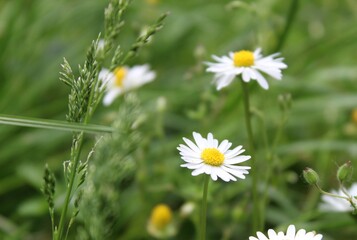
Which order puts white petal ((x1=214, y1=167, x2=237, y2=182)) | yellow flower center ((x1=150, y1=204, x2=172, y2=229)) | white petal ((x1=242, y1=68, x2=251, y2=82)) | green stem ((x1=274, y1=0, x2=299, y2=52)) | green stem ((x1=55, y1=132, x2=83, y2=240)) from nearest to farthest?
green stem ((x1=55, y1=132, x2=83, y2=240)) → white petal ((x1=214, y1=167, x2=237, y2=182)) → white petal ((x1=242, y1=68, x2=251, y2=82)) → yellow flower center ((x1=150, y1=204, x2=172, y2=229)) → green stem ((x1=274, y1=0, x2=299, y2=52))

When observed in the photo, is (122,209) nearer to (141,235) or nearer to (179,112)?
(141,235)

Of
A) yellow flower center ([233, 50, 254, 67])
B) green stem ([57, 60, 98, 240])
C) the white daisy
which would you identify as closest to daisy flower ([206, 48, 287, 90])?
yellow flower center ([233, 50, 254, 67])

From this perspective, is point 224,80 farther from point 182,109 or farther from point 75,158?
point 182,109

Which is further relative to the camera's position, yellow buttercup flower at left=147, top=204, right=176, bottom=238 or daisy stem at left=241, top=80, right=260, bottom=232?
yellow buttercup flower at left=147, top=204, right=176, bottom=238

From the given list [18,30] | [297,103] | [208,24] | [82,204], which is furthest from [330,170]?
[82,204]

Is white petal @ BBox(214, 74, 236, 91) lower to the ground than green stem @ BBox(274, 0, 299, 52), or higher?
lower

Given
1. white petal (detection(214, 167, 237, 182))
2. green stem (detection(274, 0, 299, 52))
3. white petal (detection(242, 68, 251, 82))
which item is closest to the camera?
white petal (detection(214, 167, 237, 182))

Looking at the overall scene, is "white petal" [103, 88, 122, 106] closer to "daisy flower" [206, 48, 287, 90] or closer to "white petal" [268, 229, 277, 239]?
"daisy flower" [206, 48, 287, 90]

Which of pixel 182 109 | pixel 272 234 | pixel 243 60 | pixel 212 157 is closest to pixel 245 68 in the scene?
pixel 243 60
